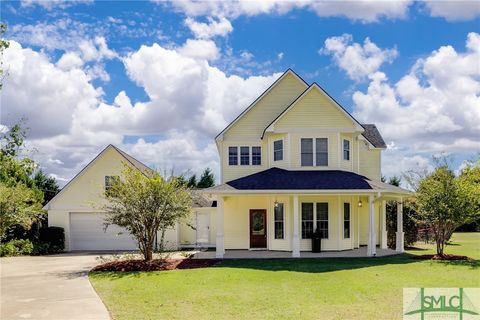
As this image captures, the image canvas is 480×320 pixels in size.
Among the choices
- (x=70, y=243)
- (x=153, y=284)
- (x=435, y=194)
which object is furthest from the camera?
(x=70, y=243)

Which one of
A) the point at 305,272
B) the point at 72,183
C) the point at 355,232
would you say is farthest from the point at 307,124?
the point at 72,183

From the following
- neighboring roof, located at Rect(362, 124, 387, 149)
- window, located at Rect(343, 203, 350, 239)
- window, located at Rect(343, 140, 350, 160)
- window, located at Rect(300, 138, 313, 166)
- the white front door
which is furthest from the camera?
the white front door

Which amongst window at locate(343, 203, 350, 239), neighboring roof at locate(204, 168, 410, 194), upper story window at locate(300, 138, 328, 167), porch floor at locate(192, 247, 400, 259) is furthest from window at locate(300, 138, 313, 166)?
porch floor at locate(192, 247, 400, 259)

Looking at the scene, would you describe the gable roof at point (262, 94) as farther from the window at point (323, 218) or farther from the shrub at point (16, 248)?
the shrub at point (16, 248)

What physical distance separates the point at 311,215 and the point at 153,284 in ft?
33.7

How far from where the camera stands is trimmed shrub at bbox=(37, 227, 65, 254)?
26.8 m

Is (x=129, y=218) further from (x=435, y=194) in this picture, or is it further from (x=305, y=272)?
(x=435, y=194)

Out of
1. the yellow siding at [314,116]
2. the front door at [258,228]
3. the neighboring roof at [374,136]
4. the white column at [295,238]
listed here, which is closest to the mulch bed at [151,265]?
the white column at [295,238]

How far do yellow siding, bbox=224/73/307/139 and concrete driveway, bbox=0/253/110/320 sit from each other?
10.3 metres

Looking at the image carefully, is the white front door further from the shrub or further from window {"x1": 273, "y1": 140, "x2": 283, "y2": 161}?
the shrub

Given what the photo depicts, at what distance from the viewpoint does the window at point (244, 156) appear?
26078mm

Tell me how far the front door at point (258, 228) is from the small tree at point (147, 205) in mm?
6592

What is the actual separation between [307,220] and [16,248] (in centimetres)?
1543

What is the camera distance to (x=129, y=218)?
61.0ft
